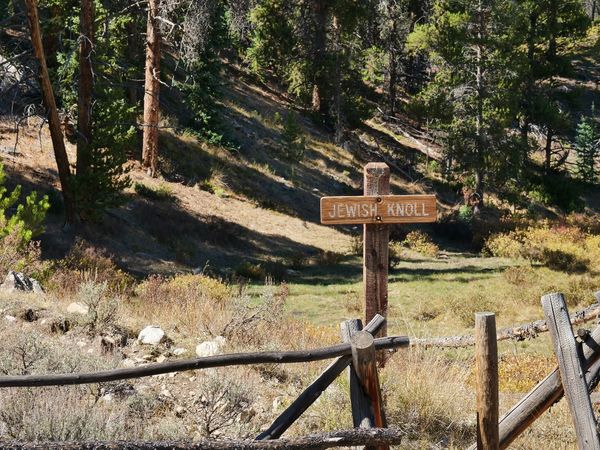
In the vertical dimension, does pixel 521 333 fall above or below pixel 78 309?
below

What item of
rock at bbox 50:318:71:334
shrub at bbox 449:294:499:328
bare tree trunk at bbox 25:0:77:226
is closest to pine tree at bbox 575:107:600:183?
shrub at bbox 449:294:499:328

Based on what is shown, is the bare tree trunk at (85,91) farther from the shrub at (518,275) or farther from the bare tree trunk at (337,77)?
the bare tree trunk at (337,77)

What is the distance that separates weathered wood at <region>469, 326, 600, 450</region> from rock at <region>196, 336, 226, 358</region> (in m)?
3.64

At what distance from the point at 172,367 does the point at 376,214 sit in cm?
339

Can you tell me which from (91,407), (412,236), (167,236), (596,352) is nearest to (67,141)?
(167,236)

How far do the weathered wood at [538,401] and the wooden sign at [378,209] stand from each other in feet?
8.56

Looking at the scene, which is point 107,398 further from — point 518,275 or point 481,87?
point 481,87

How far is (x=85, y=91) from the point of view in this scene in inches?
688

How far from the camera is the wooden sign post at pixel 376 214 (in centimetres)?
732

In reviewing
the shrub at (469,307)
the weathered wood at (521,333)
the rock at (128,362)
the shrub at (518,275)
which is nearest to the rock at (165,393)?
the rock at (128,362)

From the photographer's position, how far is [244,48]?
148ft

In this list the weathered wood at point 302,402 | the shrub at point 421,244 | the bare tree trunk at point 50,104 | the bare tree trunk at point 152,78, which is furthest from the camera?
the shrub at point 421,244

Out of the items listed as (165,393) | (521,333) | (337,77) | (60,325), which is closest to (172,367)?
(165,393)

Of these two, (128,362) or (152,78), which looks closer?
(128,362)
